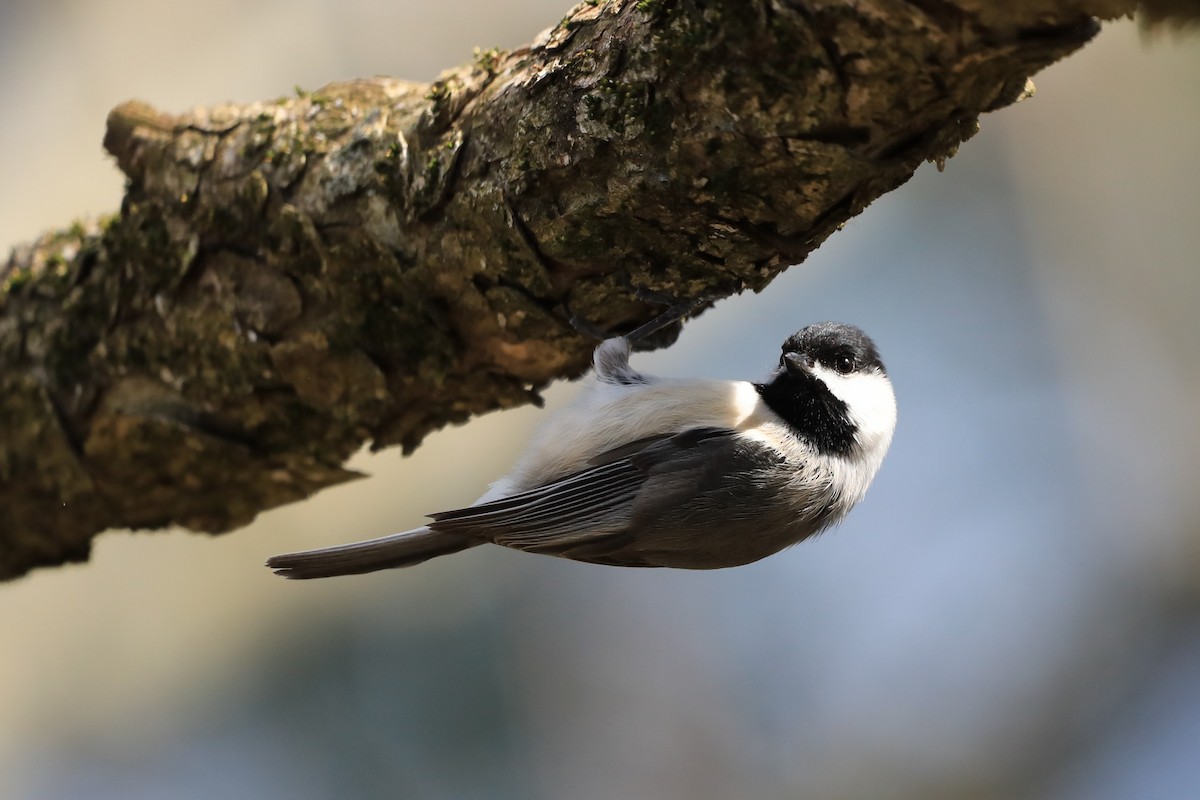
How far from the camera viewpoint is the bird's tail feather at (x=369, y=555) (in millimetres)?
2281

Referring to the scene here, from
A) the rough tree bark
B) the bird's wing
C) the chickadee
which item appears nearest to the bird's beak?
the chickadee

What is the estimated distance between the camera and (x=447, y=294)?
2023mm

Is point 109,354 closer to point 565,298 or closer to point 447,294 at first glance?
point 447,294

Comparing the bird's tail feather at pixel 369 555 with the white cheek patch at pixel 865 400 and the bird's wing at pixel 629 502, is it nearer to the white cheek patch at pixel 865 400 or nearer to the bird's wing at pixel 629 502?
the bird's wing at pixel 629 502

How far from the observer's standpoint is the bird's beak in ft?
7.94

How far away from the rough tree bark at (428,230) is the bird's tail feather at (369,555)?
244 mm

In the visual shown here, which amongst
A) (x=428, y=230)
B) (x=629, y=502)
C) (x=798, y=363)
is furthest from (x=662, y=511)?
(x=428, y=230)

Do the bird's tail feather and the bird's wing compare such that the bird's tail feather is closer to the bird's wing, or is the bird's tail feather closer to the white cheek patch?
the bird's wing

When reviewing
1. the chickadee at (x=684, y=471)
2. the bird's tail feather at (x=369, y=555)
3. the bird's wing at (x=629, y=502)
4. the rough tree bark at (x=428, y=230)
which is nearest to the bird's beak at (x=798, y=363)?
the chickadee at (x=684, y=471)

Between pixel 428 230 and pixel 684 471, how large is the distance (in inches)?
34.1

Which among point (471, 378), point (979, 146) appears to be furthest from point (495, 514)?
point (979, 146)

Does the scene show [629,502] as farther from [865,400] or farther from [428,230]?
[428,230]

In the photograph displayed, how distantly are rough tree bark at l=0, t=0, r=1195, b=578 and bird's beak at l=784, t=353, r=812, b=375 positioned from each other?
1.85ft

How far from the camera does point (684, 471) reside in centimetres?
233
